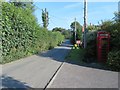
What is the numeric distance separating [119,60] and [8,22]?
8.35 m

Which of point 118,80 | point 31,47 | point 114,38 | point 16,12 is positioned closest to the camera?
point 118,80

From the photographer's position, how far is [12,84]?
1123 cm

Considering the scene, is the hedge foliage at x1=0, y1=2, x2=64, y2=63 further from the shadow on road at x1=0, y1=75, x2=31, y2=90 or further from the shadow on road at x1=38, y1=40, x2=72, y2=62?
the shadow on road at x1=0, y1=75, x2=31, y2=90

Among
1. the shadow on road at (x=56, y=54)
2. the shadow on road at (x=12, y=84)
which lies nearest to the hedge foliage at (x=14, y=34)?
the shadow on road at (x=56, y=54)

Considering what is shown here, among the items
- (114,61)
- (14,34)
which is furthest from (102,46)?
(14,34)

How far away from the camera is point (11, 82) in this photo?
1177cm

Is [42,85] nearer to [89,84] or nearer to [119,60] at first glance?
[89,84]

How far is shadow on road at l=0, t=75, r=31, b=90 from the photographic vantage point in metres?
10.6

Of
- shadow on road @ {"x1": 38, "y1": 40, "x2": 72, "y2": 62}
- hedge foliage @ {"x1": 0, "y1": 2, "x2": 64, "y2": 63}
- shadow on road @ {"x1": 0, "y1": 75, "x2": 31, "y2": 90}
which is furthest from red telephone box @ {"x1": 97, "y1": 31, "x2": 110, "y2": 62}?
shadow on road @ {"x1": 0, "y1": 75, "x2": 31, "y2": 90}

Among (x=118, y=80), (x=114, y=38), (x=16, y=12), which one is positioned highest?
(x=16, y=12)

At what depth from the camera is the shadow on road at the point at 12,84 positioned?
1056cm

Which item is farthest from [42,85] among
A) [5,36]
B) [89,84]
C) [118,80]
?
[5,36]

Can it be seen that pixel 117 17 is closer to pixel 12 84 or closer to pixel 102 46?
pixel 102 46

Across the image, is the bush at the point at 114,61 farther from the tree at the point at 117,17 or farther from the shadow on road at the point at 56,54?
the shadow on road at the point at 56,54
